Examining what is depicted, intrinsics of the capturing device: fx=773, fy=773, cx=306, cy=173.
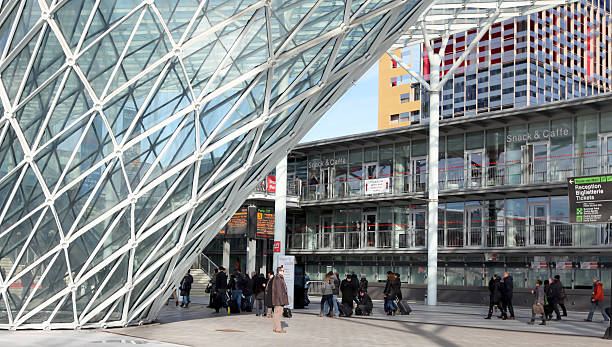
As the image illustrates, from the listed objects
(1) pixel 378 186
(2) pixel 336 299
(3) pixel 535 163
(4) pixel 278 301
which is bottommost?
(2) pixel 336 299

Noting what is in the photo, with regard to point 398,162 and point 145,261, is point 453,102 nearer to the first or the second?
point 398,162

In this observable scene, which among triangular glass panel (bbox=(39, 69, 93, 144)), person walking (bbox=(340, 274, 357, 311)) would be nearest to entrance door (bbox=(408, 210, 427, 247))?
person walking (bbox=(340, 274, 357, 311))

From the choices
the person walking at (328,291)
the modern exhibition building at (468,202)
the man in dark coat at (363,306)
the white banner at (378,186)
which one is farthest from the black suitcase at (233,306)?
the white banner at (378,186)

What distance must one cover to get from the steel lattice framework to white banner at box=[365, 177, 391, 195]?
2723cm

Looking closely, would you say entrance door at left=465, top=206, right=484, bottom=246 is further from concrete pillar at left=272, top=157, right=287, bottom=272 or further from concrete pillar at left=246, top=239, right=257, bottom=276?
concrete pillar at left=272, top=157, right=287, bottom=272

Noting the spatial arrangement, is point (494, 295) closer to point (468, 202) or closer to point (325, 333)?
point (325, 333)

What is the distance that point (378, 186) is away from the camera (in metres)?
47.5

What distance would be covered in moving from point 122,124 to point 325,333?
7.41 meters

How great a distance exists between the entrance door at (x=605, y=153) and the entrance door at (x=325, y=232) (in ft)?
61.0

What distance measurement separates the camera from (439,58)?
36.4m

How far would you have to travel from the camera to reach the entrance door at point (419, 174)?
1811 inches

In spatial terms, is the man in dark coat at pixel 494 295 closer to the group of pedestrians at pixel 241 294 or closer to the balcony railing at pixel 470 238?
the group of pedestrians at pixel 241 294

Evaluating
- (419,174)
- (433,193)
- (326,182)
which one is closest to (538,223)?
(433,193)

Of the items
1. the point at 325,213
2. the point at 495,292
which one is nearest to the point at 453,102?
the point at 325,213
